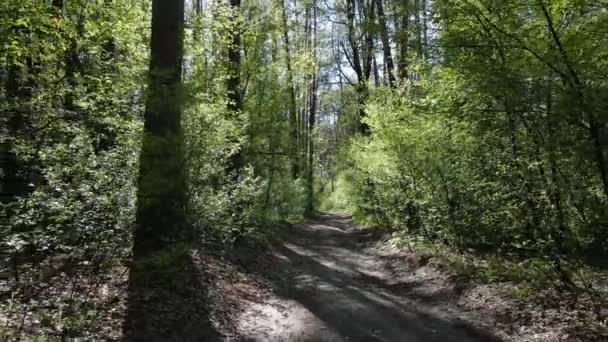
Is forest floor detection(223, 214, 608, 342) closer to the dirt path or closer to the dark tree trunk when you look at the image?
the dirt path

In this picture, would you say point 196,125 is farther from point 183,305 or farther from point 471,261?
point 471,261

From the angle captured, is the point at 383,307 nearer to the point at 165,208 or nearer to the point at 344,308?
the point at 344,308

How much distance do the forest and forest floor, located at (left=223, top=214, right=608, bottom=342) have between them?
52 mm

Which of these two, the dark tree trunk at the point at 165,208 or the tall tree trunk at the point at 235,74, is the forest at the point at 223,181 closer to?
the dark tree trunk at the point at 165,208

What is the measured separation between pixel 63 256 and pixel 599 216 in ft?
24.5

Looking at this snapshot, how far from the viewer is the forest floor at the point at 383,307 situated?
6.51 metres

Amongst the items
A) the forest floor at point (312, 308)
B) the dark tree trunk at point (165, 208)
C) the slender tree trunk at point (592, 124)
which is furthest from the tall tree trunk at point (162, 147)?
the slender tree trunk at point (592, 124)

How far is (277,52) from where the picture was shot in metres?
19.9

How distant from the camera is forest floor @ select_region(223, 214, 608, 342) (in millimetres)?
6512

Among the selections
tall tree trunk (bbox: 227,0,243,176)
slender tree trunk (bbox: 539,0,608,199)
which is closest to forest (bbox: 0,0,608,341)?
slender tree trunk (bbox: 539,0,608,199)

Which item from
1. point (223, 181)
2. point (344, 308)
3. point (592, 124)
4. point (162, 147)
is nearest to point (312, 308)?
point (344, 308)

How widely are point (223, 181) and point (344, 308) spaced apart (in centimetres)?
449

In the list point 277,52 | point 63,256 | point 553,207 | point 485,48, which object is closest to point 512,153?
point 553,207

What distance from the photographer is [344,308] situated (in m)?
7.98
